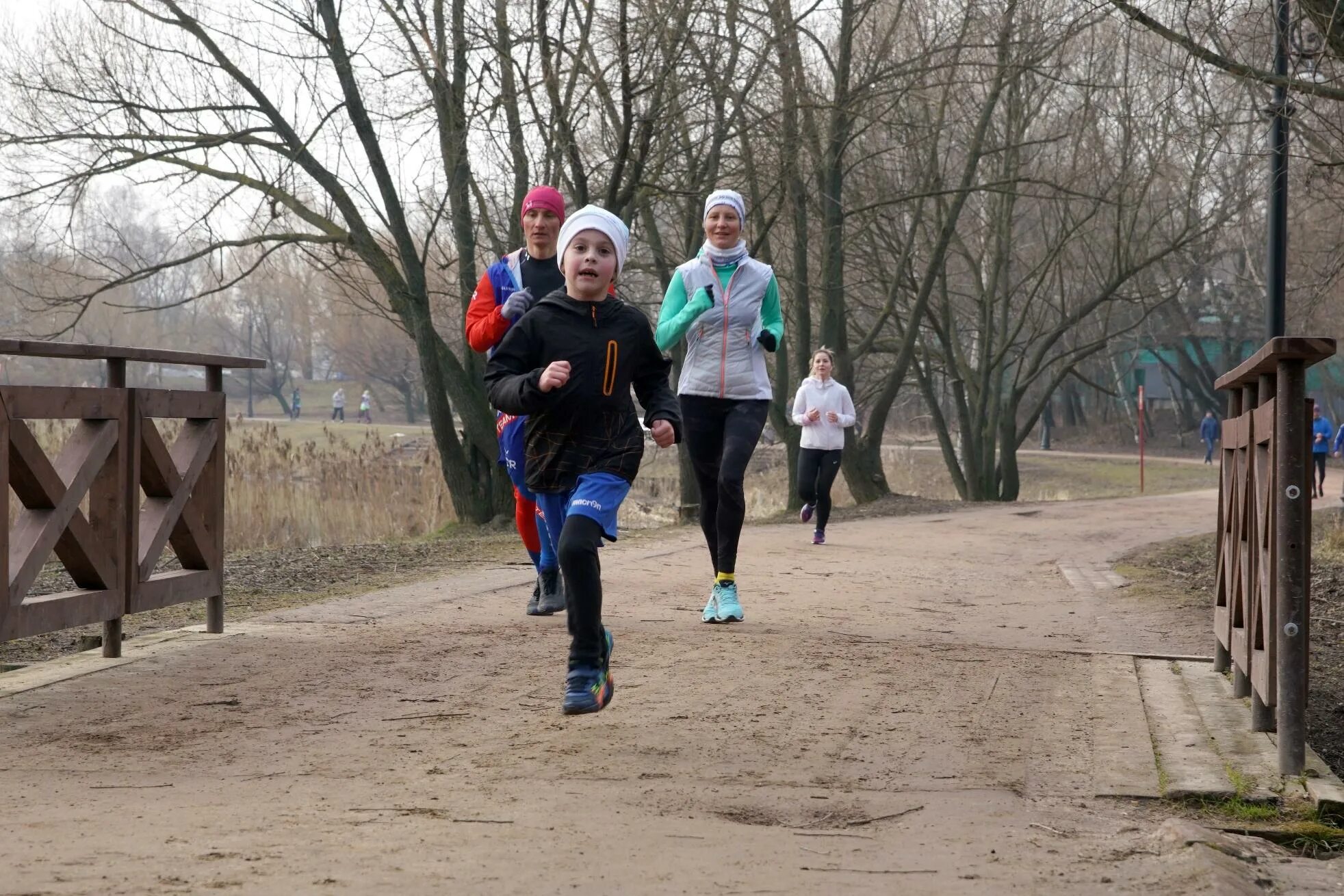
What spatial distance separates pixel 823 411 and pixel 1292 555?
9094 millimetres

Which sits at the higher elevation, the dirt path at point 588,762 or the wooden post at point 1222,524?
the wooden post at point 1222,524

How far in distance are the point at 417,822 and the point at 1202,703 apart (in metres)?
3.20

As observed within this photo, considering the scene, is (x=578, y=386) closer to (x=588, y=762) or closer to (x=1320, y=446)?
(x=588, y=762)

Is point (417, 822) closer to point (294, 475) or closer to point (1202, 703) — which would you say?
point (1202, 703)

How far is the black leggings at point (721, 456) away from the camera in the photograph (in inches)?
306

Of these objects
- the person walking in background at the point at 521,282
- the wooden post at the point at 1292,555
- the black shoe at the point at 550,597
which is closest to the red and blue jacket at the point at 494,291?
the person walking in background at the point at 521,282

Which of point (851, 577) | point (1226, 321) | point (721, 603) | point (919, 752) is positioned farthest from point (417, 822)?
point (1226, 321)

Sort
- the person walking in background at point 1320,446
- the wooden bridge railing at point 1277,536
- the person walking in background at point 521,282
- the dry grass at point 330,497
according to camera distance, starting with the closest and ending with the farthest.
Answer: the wooden bridge railing at point 1277,536
the person walking in background at point 521,282
the dry grass at point 330,497
the person walking in background at point 1320,446

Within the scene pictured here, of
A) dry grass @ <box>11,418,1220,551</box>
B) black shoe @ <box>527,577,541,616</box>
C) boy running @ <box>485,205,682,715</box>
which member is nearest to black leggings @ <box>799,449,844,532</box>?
dry grass @ <box>11,418,1220,551</box>

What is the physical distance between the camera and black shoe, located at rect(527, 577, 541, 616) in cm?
796

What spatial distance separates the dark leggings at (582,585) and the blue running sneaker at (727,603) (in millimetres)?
2522

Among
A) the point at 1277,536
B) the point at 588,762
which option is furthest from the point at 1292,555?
the point at 588,762

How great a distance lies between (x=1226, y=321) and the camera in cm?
5362

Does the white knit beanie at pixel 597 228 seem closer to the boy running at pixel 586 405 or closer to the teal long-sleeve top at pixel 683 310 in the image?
the boy running at pixel 586 405
